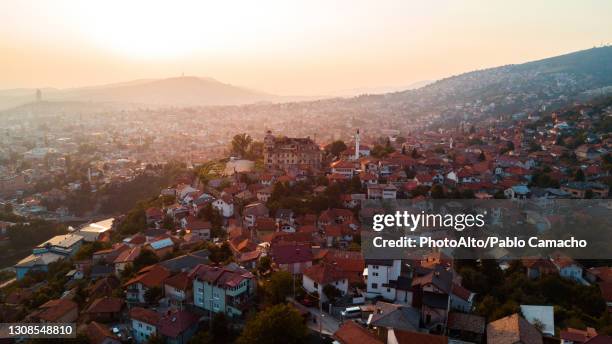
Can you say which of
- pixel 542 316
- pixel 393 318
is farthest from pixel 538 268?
pixel 393 318

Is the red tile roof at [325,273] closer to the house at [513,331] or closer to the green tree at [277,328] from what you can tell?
the green tree at [277,328]

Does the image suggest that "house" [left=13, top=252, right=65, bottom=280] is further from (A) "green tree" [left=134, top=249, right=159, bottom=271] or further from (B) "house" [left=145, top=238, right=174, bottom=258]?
(A) "green tree" [left=134, top=249, right=159, bottom=271]

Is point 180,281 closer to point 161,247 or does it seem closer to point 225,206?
point 161,247

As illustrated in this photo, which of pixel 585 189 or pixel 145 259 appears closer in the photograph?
pixel 145 259

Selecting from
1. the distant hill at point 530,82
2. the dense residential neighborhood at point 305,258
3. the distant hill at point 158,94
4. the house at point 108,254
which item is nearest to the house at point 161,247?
the dense residential neighborhood at point 305,258

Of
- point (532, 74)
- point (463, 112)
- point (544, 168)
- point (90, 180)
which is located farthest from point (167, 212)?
point (532, 74)

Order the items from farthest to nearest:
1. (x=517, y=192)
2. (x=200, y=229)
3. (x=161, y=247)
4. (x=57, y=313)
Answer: (x=517, y=192) < (x=200, y=229) < (x=161, y=247) < (x=57, y=313)
